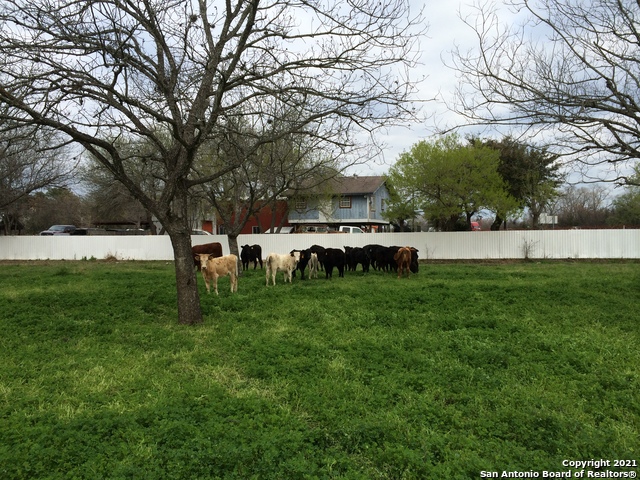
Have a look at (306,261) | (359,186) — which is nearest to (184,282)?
(306,261)

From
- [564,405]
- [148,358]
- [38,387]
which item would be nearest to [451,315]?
[564,405]

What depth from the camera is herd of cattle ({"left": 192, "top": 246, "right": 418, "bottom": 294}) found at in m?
12.2

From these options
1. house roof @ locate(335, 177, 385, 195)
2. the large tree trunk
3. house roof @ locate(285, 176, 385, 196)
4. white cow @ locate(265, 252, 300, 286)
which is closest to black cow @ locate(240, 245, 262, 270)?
white cow @ locate(265, 252, 300, 286)

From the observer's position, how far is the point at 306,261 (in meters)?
14.7

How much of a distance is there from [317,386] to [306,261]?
9.26m

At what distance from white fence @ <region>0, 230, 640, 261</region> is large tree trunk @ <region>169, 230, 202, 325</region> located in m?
15.4

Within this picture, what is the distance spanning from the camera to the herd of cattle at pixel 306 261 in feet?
40.2

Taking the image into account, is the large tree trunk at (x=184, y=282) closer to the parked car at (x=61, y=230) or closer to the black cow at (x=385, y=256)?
the black cow at (x=385, y=256)

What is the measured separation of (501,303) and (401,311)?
2432 mm

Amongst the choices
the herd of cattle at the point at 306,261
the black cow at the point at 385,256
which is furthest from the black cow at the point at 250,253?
the black cow at the point at 385,256

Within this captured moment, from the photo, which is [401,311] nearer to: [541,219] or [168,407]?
[168,407]

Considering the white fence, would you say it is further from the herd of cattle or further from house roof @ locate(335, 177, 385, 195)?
house roof @ locate(335, 177, 385, 195)

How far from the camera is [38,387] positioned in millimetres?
5449

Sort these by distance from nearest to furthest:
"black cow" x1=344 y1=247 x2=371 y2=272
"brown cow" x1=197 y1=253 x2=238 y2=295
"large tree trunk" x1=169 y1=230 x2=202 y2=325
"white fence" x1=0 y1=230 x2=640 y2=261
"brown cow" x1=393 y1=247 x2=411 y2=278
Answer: "large tree trunk" x1=169 y1=230 x2=202 y2=325, "brown cow" x1=197 y1=253 x2=238 y2=295, "brown cow" x1=393 y1=247 x2=411 y2=278, "black cow" x1=344 y1=247 x2=371 y2=272, "white fence" x1=0 y1=230 x2=640 y2=261
